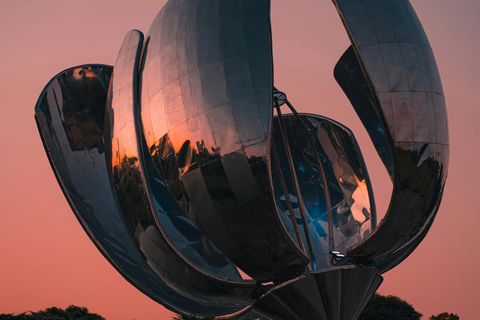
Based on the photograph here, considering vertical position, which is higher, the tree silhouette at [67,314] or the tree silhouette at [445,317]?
the tree silhouette at [445,317]

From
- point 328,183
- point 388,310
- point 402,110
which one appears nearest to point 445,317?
point 388,310

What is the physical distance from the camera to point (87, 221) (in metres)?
16.7

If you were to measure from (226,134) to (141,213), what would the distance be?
2739 mm

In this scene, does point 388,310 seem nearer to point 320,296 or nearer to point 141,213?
point 320,296

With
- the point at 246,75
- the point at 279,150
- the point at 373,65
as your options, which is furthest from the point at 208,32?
the point at 279,150

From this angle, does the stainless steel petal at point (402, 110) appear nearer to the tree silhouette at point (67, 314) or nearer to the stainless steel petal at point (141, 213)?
the stainless steel petal at point (141, 213)

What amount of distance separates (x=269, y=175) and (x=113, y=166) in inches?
154

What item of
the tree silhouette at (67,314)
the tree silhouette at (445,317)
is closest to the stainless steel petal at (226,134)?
the tree silhouette at (67,314)

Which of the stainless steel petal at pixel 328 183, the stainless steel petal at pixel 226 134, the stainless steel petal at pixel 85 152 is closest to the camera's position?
the stainless steel petal at pixel 226 134

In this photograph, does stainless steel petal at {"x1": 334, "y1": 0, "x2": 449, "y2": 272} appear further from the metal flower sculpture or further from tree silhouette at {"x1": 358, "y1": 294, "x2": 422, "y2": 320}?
tree silhouette at {"x1": 358, "y1": 294, "x2": 422, "y2": 320}

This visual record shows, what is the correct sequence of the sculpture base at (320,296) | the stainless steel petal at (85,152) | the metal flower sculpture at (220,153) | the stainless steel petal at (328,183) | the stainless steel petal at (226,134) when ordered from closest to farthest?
the stainless steel petal at (226,134)
the metal flower sculpture at (220,153)
the sculpture base at (320,296)
the stainless steel petal at (85,152)
the stainless steel petal at (328,183)

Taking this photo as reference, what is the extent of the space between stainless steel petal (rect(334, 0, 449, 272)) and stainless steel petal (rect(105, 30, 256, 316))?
109 inches

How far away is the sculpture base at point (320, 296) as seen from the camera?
1364cm

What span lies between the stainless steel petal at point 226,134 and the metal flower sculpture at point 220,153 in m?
0.02
